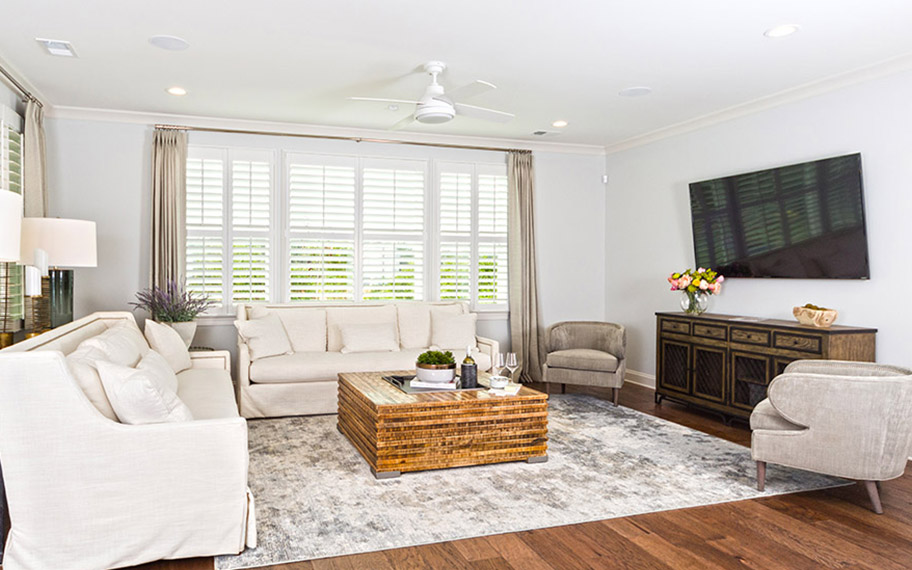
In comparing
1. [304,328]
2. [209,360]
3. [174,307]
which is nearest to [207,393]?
[209,360]

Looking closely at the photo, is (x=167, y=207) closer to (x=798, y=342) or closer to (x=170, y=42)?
(x=170, y=42)

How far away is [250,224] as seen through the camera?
6703 mm

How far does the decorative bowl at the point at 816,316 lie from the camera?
4762mm

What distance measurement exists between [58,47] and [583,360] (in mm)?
4792

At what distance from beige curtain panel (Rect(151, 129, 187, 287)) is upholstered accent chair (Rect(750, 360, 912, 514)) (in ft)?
16.9

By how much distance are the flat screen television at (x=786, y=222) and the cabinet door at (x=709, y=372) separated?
0.78 meters

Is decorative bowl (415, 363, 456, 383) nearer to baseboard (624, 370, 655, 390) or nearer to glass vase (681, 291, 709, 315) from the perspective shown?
glass vase (681, 291, 709, 315)

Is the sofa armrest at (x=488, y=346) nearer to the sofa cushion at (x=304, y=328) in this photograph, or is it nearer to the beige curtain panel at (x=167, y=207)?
the sofa cushion at (x=304, y=328)

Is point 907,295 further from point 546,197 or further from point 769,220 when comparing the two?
point 546,197

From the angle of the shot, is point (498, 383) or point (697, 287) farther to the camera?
point (697, 287)

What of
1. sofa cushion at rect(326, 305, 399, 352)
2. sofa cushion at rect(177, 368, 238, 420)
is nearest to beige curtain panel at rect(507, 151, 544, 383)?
sofa cushion at rect(326, 305, 399, 352)

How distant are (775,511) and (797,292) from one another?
2.48 metres

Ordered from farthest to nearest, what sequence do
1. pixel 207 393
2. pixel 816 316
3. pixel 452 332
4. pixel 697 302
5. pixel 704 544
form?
pixel 452 332 → pixel 697 302 → pixel 816 316 → pixel 207 393 → pixel 704 544


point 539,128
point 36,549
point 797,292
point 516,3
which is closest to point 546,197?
point 539,128
